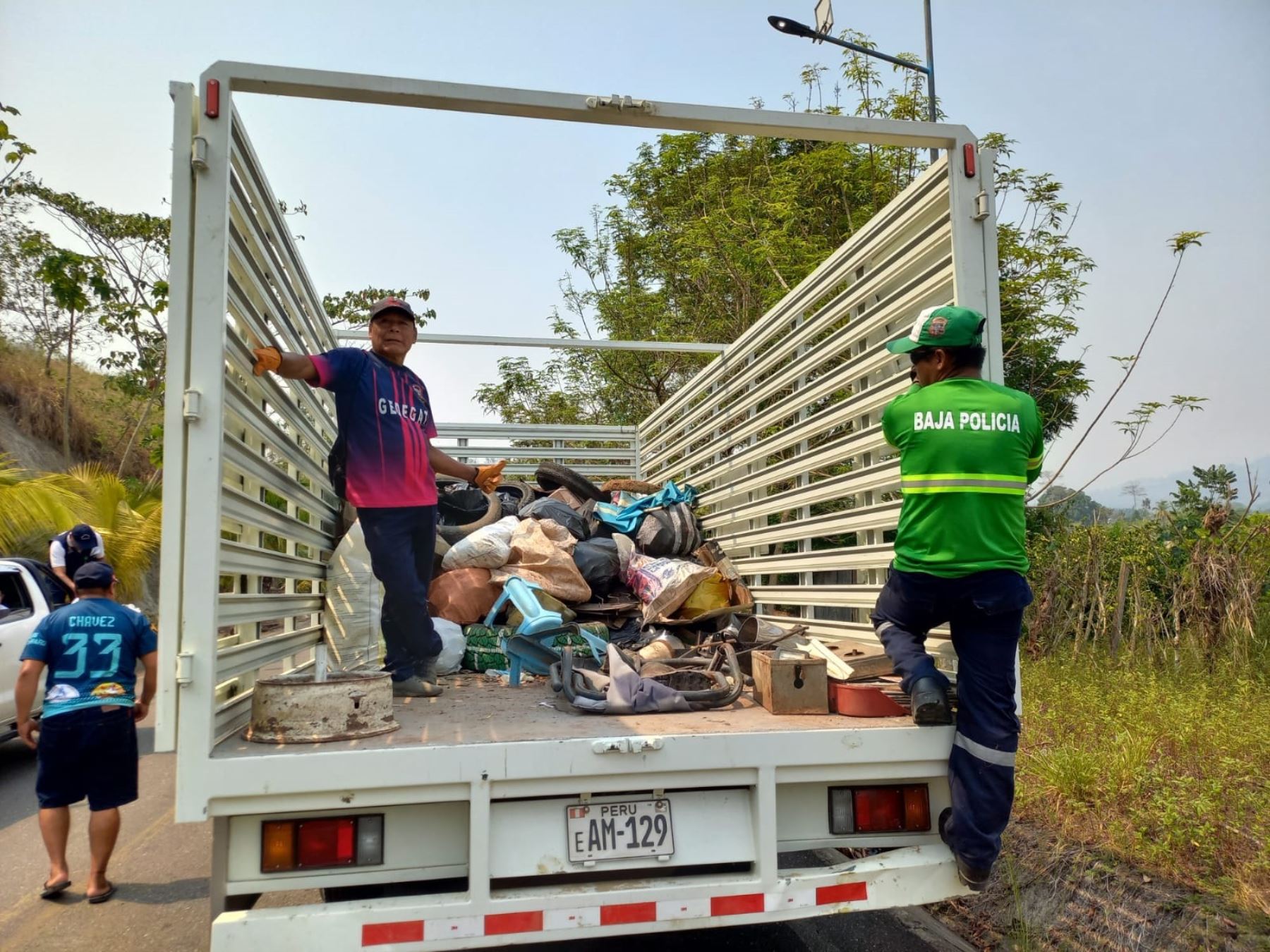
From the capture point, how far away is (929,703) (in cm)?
267

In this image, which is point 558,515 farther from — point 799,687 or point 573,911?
point 573,911

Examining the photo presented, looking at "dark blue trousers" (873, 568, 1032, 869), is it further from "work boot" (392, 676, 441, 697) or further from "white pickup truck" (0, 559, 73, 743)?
"white pickup truck" (0, 559, 73, 743)

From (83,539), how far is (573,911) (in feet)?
12.3

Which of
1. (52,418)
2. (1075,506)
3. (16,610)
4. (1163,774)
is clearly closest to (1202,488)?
(1075,506)

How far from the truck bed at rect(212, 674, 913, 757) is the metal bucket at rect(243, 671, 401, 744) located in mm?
28

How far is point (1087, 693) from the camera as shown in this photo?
5.53 metres

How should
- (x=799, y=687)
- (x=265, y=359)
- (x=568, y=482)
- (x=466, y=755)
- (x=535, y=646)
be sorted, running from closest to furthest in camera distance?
(x=466, y=755), (x=799, y=687), (x=265, y=359), (x=535, y=646), (x=568, y=482)

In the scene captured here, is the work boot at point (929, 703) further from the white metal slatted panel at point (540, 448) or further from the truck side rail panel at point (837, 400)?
the white metal slatted panel at point (540, 448)

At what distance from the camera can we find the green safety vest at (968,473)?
2.72m

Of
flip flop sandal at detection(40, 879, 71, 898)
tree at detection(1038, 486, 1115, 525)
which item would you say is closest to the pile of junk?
flip flop sandal at detection(40, 879, 71, 898)

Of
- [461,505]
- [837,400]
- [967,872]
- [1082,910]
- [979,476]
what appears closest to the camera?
[967,872]

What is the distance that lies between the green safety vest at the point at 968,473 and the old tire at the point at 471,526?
2.61 m

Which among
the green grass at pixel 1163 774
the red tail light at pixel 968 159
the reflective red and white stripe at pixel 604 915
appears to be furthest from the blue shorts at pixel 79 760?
the red tail light at pixel 968 159

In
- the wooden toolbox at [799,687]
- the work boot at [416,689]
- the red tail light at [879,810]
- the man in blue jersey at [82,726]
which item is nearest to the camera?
the red tail light at [879,810]
